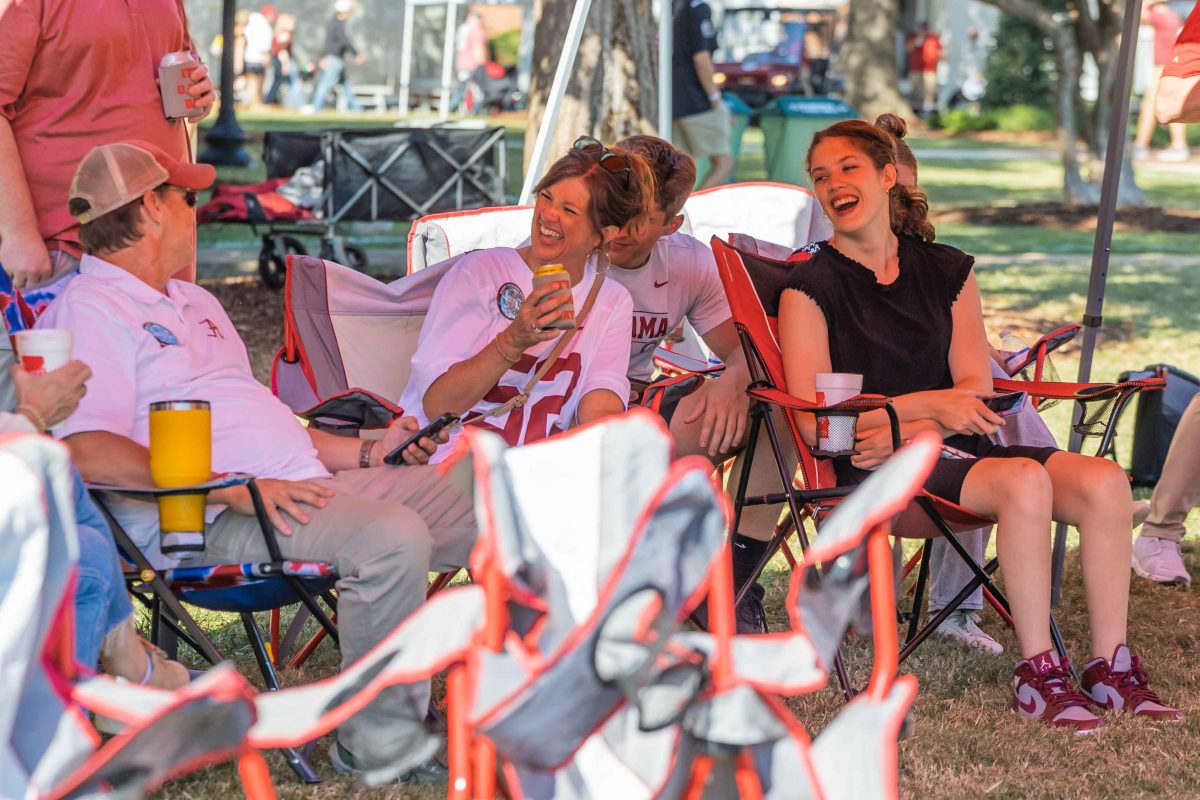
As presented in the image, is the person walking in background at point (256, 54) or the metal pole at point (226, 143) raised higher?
the person walking in background at point (256, 54)

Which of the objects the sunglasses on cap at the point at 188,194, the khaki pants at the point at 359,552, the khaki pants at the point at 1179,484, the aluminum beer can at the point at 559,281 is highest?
the sunglasses on cap at the point at 188,194

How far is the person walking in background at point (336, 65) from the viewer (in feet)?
79.8

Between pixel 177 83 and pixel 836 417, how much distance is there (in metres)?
1.65

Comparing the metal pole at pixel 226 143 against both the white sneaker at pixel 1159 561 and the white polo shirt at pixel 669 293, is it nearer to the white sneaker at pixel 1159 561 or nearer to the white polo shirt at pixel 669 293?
the white polo shirt at pixel 669 293

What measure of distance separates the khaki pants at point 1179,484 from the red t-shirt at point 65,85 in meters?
3.06

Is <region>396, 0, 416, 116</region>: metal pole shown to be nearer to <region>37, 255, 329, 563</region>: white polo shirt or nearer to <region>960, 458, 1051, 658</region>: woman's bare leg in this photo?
<region>37, 255, 329, 563</region>: white polo shirt

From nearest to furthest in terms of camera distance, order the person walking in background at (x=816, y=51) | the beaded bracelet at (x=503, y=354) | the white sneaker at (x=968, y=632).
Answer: the beaded bracelet at (x=503, y=354), the white sneaker at (x=968, y=632), the person walking in background at (x=816, y=51)

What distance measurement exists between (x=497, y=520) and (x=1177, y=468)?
334 cm

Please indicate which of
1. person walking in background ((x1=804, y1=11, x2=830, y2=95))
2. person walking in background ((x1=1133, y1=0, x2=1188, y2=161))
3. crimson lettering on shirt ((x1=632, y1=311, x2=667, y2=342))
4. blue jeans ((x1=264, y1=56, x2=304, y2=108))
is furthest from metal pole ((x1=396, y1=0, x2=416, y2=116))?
crimson lettering on shirt ((x1=632, y1=311, x2=667, y2=342))

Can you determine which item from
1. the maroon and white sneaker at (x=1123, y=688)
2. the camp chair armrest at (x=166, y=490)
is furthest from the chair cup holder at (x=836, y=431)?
the camp chair armrest at (x=166, y=490)

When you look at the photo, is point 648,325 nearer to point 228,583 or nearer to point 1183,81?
point 1183,81

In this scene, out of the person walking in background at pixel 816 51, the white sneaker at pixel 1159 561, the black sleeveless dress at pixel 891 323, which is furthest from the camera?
the person walking in background at pixel 816 51

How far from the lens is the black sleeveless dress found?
11.7 ft

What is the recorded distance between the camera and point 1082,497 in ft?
10.8
